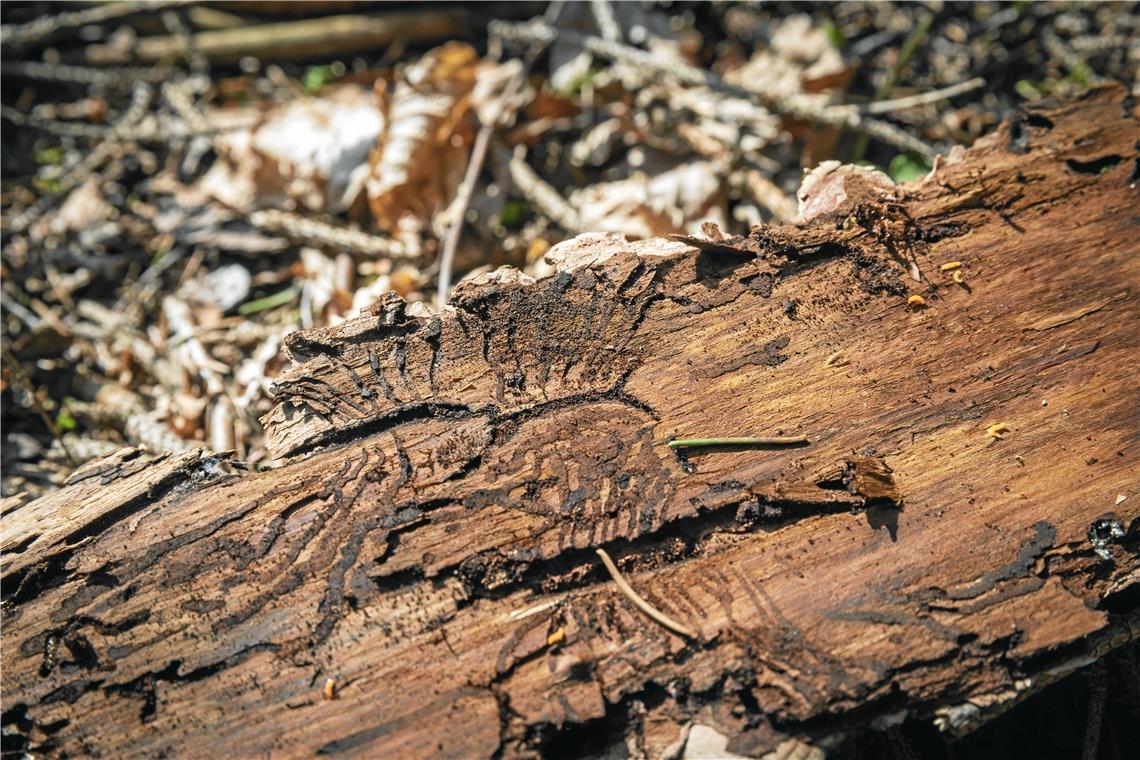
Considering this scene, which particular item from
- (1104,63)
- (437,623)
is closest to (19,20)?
(437,623)

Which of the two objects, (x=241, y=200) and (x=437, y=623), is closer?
(x=437, y=623)

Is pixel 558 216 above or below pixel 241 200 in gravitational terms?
below

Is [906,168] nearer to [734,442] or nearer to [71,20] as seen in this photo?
[734,442]

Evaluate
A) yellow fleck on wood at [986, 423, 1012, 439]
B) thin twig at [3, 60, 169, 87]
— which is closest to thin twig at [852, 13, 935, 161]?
yellow fleck on wood at [986, 423, 1012, 439]

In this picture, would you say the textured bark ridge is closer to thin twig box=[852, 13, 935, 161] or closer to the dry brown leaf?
thin twig box=[852, 13, 935, 161]

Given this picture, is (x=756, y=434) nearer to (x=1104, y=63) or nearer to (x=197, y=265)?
(x=197, y=265)

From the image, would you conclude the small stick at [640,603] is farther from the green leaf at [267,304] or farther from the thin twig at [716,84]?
the thin twig at [716,84]

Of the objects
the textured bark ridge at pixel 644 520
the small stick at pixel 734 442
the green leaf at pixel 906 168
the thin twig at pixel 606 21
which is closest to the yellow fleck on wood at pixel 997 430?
the textured bark ridge at pixel 644 520
